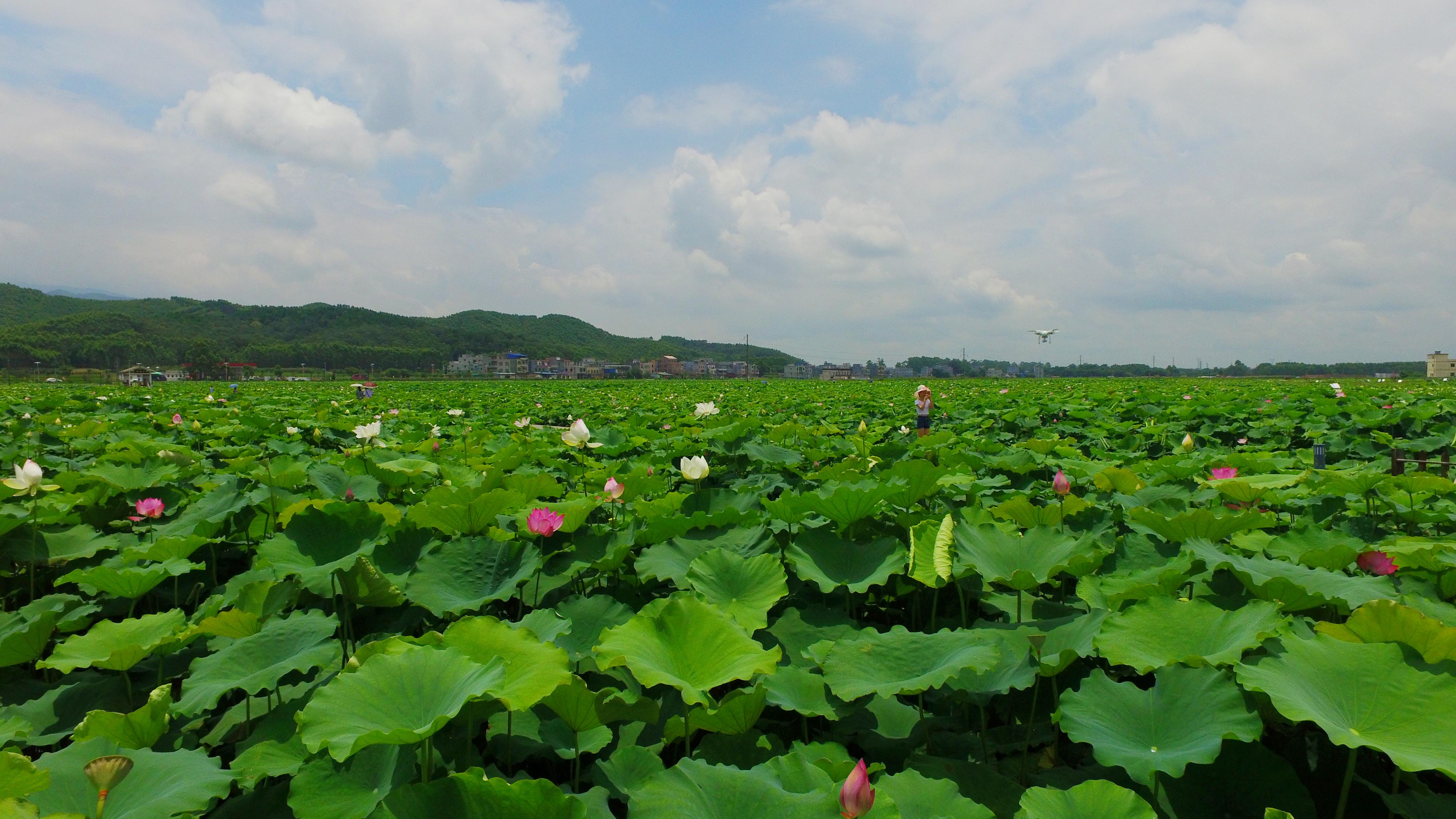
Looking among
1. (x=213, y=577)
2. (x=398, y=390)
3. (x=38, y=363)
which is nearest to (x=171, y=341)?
(x=38, y=363)

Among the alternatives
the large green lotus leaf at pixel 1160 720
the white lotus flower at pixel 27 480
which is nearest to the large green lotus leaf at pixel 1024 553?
the large green lotus leaf at pixel 1160 720

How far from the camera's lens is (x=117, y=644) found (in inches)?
59.6

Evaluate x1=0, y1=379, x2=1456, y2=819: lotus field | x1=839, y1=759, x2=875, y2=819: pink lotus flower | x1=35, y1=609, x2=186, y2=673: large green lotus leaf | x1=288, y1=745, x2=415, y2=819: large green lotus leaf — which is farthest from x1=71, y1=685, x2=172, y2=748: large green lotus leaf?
x1=839, y1=759, x2=875, y2=819: pink lotus flower

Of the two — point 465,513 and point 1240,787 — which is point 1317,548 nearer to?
point 1240,787

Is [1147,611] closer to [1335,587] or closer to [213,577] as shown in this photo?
[1335,587]


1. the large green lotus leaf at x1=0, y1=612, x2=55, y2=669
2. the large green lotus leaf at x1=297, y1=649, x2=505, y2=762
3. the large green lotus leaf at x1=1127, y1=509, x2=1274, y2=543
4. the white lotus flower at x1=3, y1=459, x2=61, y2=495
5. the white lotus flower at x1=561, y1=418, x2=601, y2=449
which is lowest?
the large green lotus leaf at x1=0, y1=612, x2=55, y2=669

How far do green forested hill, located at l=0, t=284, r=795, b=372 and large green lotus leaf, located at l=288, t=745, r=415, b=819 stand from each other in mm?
74364

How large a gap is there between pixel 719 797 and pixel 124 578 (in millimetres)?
1799

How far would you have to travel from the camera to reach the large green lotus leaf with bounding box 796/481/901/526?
6.12ft

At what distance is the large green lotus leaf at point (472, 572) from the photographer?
1619 millimetres

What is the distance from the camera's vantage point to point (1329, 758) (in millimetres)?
1109

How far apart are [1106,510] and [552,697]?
5.78 feet

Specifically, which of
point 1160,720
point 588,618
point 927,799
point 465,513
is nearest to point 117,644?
point 465,513

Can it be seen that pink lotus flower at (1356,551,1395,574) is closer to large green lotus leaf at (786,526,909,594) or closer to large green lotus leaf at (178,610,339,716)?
large green lotus leaf at (786,526,909,594)
